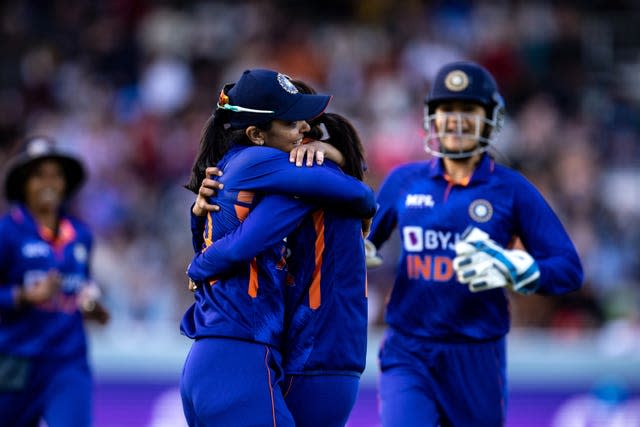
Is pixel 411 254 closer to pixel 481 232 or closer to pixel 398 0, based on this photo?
pixel 481 232

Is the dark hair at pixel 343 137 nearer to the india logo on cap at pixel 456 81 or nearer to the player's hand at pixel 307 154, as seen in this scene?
the player's hand at pixel 307 154

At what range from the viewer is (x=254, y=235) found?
4.48 metres

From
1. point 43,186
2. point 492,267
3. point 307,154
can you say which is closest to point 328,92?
point 43,186

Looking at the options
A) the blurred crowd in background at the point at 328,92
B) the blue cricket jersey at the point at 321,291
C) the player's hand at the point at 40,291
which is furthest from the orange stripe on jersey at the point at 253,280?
the blurred crowd in background at the point at 328,92

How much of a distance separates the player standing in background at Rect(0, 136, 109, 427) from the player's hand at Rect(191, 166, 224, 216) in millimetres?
2549

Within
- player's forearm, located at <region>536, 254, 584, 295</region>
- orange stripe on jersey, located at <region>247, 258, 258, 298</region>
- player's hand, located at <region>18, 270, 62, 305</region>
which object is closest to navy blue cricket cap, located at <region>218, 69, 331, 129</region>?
orange stripe on jersey, located at <region>247, 258, 258, 298</region>

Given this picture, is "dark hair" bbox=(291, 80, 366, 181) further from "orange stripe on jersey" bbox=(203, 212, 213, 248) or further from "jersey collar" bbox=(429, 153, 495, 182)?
"jersey collar" bbox=(429, 153, 495, 182)

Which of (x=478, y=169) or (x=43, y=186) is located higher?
(x=478, y=169)

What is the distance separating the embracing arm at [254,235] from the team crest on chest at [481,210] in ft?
5.11

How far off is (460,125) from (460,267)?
0.83 m

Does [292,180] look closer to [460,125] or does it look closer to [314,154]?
Answer: [314,154]

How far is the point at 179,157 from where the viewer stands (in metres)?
13.2

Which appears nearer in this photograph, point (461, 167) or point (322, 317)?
point (322, 317)

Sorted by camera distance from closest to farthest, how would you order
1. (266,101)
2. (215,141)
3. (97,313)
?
1. (266,101)
2. (215,141)
3. (97,313)
